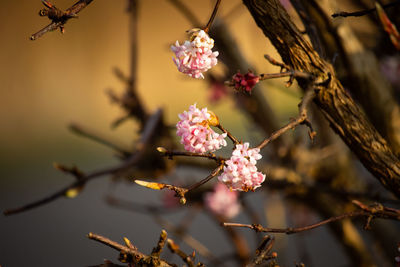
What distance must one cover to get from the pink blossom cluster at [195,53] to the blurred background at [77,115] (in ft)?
4.68

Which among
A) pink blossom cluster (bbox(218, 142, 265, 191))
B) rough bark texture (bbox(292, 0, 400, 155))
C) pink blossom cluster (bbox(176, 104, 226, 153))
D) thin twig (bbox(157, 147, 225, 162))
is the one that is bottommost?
pink blossom cluster (bbox(218, 142, 265, 191))

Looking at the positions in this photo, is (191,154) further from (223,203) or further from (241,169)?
(223,203)

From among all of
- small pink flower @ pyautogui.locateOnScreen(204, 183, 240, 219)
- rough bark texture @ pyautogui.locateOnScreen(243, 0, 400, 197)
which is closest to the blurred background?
small pink flower @ pyautogui.locateOnScreen(204, 183, 240, 219)

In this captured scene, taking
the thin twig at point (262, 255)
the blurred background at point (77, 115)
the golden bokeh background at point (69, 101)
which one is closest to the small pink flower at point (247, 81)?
the thin twig at point (262, 255)

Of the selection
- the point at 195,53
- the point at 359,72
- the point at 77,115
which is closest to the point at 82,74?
the point at 77,115

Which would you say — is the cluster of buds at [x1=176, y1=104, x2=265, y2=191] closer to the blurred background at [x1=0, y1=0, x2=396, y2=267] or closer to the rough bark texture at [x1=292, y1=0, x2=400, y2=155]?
the rough bark texture at [x1=292, y1=0, x2=400, y2=155]

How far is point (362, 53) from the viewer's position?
781 mm

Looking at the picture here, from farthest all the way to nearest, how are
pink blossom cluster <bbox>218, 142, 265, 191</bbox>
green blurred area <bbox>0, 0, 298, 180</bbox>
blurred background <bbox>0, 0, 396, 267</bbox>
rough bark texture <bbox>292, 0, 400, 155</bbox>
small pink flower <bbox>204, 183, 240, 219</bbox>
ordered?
1. green blurred area <bbox>0, 0, 298, 180</bbox>
2. blurred background <bbox>0, 0, 396, 267</bbox>
3. small pink flower <bbox>204, 183, 240, 219</bbox>
4. rough bark texture <bbox>292, 0, 400, 155</bbox>
5. pink blossom cluster <bbox>218, 142, 265, 191</bbox>

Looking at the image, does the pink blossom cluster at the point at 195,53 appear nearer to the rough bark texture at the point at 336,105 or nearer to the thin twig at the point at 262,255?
the rough bark texture at the point at 336,105

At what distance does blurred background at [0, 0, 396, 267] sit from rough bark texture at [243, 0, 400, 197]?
136 centimetres

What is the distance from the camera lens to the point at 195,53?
0.48 m

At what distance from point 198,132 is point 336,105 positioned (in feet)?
0.74

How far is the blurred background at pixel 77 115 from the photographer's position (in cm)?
221

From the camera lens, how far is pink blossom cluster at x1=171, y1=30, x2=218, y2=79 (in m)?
0.47
